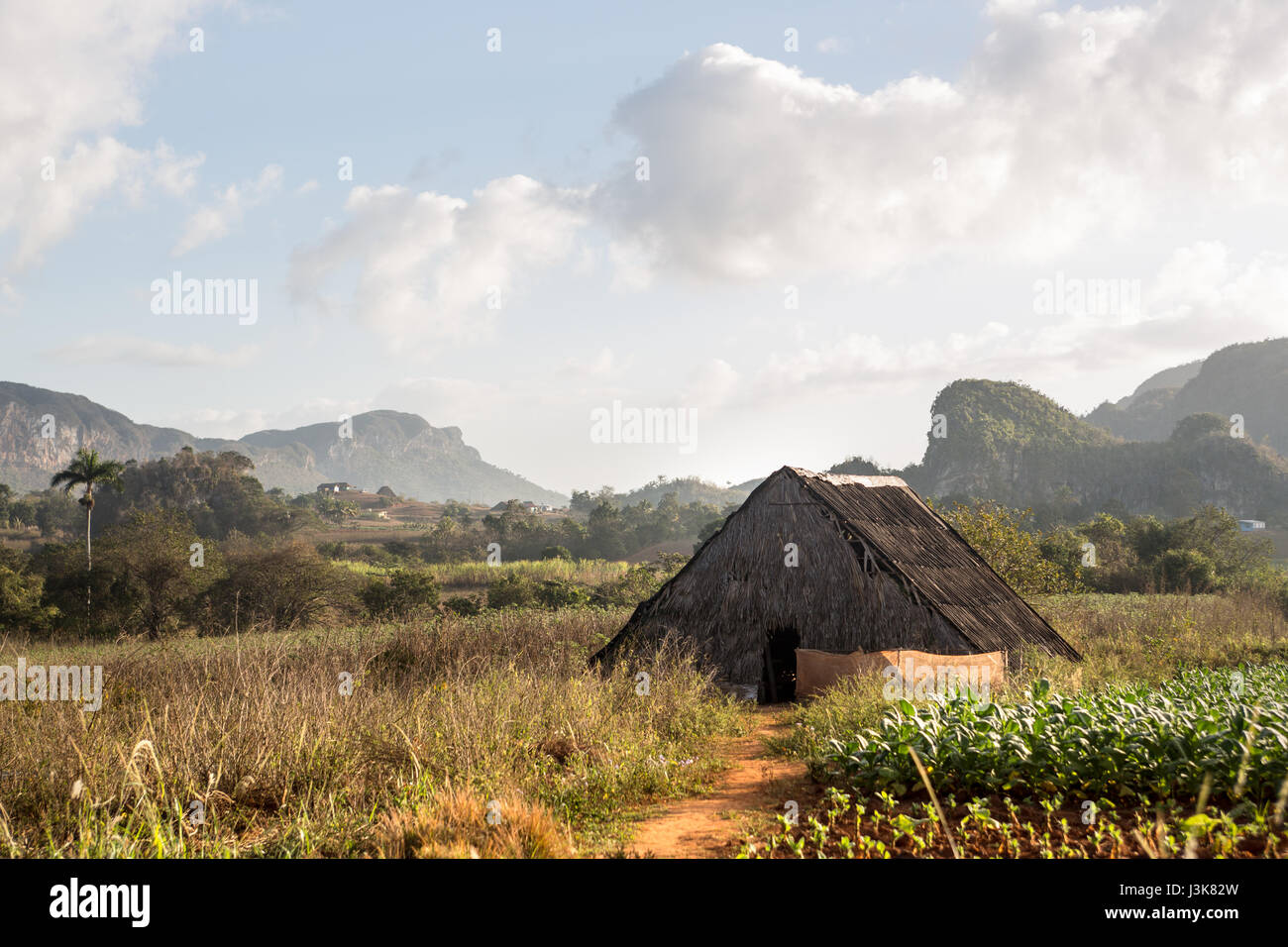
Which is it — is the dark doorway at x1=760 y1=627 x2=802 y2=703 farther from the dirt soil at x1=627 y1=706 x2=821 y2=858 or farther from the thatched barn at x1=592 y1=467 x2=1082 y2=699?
the dirt soil at x1=627 y1=706 x2=821 y2=858

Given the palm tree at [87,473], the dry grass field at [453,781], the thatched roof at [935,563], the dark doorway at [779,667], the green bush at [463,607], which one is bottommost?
the green bush at [463,607]

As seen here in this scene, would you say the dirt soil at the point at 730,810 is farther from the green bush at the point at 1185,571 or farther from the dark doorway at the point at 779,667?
the green bush at the point at 1185,571

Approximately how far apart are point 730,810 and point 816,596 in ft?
21.7

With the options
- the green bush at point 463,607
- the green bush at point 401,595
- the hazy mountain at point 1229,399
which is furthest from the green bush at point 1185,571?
the hazy mountain at point 1229,399

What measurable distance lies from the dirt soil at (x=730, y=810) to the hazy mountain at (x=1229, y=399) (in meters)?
117

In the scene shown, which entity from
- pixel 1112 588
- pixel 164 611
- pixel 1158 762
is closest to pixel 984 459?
pixel 1112 588

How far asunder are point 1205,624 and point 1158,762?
46.6 feet

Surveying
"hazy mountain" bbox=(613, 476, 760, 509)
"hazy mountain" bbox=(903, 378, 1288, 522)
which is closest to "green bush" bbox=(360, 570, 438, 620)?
"hazy mountain" bbox=(903, 378, 1288, 522)

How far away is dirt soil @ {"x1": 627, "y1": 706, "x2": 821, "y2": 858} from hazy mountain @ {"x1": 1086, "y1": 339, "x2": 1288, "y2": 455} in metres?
117

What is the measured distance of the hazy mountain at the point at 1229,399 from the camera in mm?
105938

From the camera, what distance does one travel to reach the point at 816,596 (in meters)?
11.9

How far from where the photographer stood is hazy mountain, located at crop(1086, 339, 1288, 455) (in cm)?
10594
